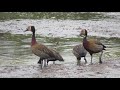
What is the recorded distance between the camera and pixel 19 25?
7492 millimetres

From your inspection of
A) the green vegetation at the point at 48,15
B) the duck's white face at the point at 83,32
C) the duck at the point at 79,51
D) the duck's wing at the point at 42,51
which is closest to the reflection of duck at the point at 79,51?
the duck at the point at 79,51

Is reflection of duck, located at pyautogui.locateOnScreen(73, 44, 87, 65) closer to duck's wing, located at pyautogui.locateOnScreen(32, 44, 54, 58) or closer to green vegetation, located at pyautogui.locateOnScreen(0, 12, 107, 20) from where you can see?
duck's wing, located at pyautogui.locateOnScreen(32, 44, 54, 58)

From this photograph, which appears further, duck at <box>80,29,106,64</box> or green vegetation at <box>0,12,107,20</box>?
green vegetation at <box>0,12,107,20</box>

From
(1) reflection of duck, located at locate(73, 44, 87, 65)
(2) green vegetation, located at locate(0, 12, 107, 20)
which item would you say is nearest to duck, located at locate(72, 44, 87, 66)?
(1) reflection of duck, located at locate(73, 44, 87, 65)

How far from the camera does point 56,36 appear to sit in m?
7.42

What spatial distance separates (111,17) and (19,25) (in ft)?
5.49

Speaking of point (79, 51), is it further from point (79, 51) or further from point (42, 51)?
point (42, 51)

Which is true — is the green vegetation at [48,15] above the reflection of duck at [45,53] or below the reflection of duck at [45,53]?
above

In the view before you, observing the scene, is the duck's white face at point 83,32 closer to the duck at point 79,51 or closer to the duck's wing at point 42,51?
the duck at point 79,51

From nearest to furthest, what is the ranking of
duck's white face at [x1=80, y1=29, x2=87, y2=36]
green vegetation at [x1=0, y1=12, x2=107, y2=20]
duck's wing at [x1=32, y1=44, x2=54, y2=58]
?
duck's wing at [x1=32, y1=44, x2=54, y2=58], duck's white face at [x1=80, y1=29, x2=87, y2=36], green vegetation at [x1=0, y1=12, x2=107, y2=20]

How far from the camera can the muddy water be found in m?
7.22

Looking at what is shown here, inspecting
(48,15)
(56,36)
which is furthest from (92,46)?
(48,15)

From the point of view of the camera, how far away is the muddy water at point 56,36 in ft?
23.7

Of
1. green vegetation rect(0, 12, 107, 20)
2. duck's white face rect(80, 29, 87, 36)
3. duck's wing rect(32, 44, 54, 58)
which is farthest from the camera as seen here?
green vegetation rect(0, 12, 107, 20)
